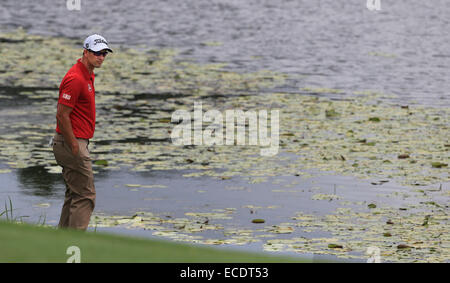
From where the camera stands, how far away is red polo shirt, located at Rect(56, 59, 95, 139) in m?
9.94

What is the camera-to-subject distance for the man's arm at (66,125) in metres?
9.93

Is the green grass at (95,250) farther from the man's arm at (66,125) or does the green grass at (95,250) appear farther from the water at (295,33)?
the water at (295,33)

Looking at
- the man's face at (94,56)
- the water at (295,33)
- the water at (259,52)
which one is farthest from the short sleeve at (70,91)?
the water at (295,33)

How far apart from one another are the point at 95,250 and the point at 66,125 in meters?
2.70

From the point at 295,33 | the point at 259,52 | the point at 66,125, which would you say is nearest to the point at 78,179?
the point at 66,125

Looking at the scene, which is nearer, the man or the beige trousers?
the man

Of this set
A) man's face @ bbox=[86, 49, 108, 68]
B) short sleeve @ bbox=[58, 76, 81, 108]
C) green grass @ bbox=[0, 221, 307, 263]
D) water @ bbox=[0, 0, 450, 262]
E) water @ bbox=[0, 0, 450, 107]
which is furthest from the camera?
water @ bbox=[0, 0, 450, 107]

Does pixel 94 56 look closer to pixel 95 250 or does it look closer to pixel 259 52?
pixel 95 250

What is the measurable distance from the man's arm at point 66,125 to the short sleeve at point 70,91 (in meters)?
0.05

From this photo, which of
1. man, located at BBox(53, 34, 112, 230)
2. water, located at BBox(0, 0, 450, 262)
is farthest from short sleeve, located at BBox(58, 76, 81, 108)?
A: water, located at BBox(0, 0, 450, 262)

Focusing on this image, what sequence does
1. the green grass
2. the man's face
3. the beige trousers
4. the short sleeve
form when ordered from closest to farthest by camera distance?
the green grass, the short sleeve, the man's face, the beige trousers

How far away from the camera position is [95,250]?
750 cm

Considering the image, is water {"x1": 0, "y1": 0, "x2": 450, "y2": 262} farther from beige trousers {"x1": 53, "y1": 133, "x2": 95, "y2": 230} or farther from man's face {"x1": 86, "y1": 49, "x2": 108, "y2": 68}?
man's face {"x1": 86, "y1": 49, "x2": 108, "y2": 68}
